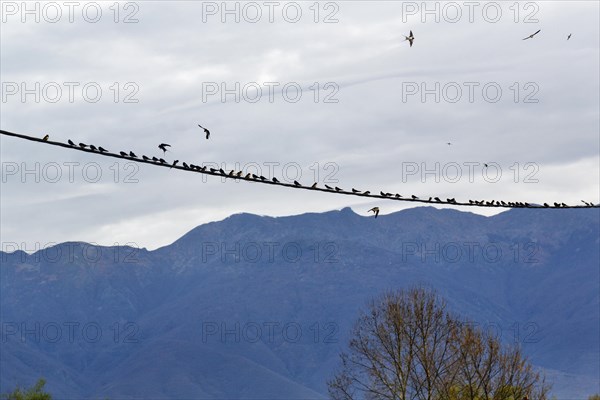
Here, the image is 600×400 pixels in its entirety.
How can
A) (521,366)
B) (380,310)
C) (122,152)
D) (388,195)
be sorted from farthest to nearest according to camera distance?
(380,310) < (521,366) < (388,195) < (122,152)

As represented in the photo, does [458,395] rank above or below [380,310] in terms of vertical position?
below

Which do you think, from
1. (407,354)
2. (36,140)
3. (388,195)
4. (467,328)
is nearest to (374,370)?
(407,354)

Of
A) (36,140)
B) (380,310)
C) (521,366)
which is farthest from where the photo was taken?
(380,310)

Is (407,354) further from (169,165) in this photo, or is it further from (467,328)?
(169,165)

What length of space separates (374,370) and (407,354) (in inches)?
107

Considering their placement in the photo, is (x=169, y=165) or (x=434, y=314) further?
(x=434, y=314)

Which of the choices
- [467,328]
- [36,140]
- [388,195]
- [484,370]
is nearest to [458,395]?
[484,370]

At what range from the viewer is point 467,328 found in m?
66.8

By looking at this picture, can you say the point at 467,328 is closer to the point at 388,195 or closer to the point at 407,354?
the point at 407,354

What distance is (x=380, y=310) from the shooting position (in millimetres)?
69250

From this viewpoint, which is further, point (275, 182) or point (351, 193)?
point (351, 193)

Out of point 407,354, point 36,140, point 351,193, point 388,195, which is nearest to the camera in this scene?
point 36,140

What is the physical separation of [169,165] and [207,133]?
25.9 inches

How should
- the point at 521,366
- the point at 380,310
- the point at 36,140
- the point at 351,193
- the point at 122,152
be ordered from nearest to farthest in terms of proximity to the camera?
the point at 36,140 → the point at 122,152 → the point at 351,193 → the point at 521,366 → the point at 380,310
